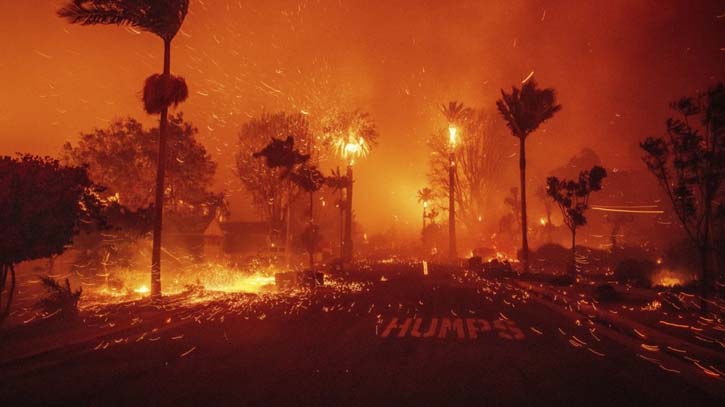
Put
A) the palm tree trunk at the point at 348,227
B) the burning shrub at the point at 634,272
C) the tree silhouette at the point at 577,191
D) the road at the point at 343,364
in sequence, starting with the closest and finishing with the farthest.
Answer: the road at the point at 343,364 < the burning shrub at the point at 634,272 < the tree silhouette at the point at 577,191 < the palm tree trunk at the point at 348,227

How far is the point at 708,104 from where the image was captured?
1723 centimetres

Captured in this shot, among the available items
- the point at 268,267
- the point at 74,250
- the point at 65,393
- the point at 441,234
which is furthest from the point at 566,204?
the point at 441,234

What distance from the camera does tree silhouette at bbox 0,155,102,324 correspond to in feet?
39.5

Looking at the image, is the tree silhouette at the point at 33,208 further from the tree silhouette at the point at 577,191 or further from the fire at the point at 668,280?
the fire at the point at 668,280

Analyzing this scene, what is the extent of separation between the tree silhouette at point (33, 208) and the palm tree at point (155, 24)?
260 inches

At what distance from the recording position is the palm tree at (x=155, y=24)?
1931 cm

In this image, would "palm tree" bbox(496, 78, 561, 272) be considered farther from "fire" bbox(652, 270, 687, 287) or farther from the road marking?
the road marking

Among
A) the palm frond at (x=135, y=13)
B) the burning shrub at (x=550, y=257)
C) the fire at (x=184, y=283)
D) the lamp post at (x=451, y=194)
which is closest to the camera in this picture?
the palm frond at (x=135, y=13)

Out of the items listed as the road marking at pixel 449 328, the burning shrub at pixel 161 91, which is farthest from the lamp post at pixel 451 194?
the road marking at pixel 449 328

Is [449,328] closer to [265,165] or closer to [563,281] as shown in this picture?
[563,281]

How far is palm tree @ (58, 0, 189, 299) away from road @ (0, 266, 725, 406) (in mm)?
4461

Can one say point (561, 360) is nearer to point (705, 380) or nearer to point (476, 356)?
point (476, 356)

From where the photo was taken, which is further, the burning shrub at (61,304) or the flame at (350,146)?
the flame at (350,146)

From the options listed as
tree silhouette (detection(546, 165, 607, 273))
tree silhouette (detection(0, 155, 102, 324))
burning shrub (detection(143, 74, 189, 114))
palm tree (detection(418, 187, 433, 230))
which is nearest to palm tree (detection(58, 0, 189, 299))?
burning shrub (detection(143, 74, 189, 114))
